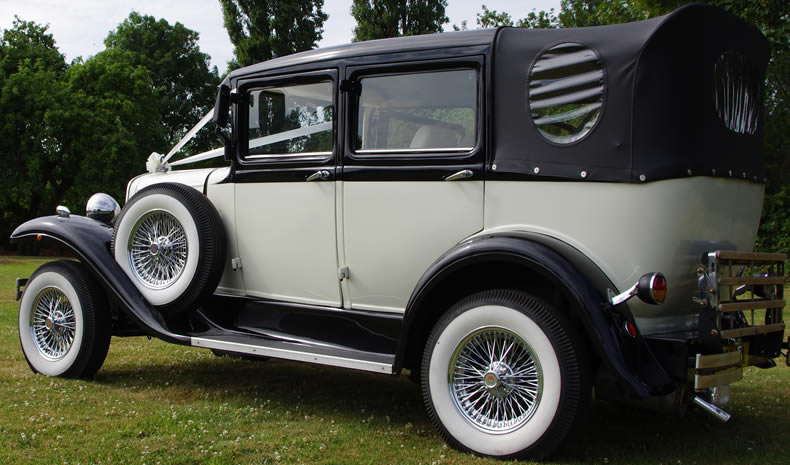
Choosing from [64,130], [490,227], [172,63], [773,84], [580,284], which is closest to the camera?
[580,284]

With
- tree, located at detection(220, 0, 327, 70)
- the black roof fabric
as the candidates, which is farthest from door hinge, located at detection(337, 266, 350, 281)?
tree, located at detection(220, 0, 327, 70)

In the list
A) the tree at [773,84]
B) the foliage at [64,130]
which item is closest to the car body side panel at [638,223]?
the tree at [773,84]

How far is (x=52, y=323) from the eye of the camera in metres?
5.86

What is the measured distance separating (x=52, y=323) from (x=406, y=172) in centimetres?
332

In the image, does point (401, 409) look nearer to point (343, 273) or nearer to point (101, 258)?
point (343, 273)

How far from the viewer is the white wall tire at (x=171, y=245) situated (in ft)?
16.8

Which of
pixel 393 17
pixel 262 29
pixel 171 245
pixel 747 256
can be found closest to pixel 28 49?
pixel 262 29

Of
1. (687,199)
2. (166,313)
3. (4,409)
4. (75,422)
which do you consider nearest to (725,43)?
(687,199)

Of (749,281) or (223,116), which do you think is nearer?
(749,281)

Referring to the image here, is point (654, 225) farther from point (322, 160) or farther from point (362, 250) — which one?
point (322, 160)

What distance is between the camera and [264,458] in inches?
153

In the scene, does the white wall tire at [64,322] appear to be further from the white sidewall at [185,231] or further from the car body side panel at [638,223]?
the car body side panel at [638,223]

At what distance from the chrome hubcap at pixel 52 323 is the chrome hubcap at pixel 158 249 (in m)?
0.84

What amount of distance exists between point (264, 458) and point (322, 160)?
198cm
